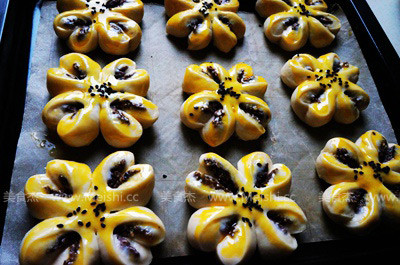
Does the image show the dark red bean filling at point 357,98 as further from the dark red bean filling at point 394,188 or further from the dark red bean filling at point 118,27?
the dark red bean filling at point 118,27

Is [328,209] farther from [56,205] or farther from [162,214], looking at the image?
[56,205]

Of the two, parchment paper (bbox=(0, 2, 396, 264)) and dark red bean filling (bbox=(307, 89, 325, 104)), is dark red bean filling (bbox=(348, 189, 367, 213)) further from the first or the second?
dark red bean filling (bbox=(307, 89, 325, 104))

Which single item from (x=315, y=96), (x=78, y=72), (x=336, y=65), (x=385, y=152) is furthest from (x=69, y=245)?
(x=336, y=65)

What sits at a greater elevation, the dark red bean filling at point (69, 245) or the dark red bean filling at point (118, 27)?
the dark red bean filling at point (118, 27)

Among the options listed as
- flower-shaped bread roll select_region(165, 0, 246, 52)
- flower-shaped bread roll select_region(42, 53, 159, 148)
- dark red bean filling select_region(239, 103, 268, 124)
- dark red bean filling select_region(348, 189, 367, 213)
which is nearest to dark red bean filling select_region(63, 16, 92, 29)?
flower-shaped bread roll select_region(42, 53, 159, 148)

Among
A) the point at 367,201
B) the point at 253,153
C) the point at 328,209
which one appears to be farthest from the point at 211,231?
the point at 367,201

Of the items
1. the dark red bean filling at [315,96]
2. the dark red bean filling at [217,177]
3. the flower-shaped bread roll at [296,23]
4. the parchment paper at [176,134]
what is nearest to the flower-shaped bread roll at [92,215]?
the parchment paper at [176,134]
